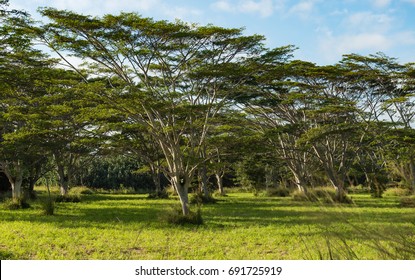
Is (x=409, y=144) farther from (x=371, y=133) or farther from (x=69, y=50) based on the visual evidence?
(x=69, y=50)

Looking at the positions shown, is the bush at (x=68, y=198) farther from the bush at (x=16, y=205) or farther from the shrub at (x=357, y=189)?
the shrub at (x=357, y=189)

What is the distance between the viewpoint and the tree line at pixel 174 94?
12805 mm

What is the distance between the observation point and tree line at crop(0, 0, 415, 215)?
12.8 metres

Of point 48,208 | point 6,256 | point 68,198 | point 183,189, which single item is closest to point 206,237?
point 183,189

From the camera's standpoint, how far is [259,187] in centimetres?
3609

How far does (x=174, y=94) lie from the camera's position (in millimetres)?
13836

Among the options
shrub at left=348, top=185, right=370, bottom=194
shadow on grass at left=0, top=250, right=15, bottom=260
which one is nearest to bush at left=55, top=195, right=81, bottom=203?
shadow on grass at left=0, top=250, right=15, bottom=260

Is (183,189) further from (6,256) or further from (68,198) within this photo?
(68,198)

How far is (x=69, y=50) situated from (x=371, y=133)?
651 inches

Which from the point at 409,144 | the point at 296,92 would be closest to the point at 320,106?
the point at 296,92

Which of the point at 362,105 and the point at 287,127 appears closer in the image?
the point at 287,127

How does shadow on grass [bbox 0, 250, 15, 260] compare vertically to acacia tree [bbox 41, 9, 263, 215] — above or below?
below

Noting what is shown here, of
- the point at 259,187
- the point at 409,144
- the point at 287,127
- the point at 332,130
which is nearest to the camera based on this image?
the point at 287,127

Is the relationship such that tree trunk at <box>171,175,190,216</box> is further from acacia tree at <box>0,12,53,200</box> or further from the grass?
acacia tree at <box>0,12,53,200</box>
